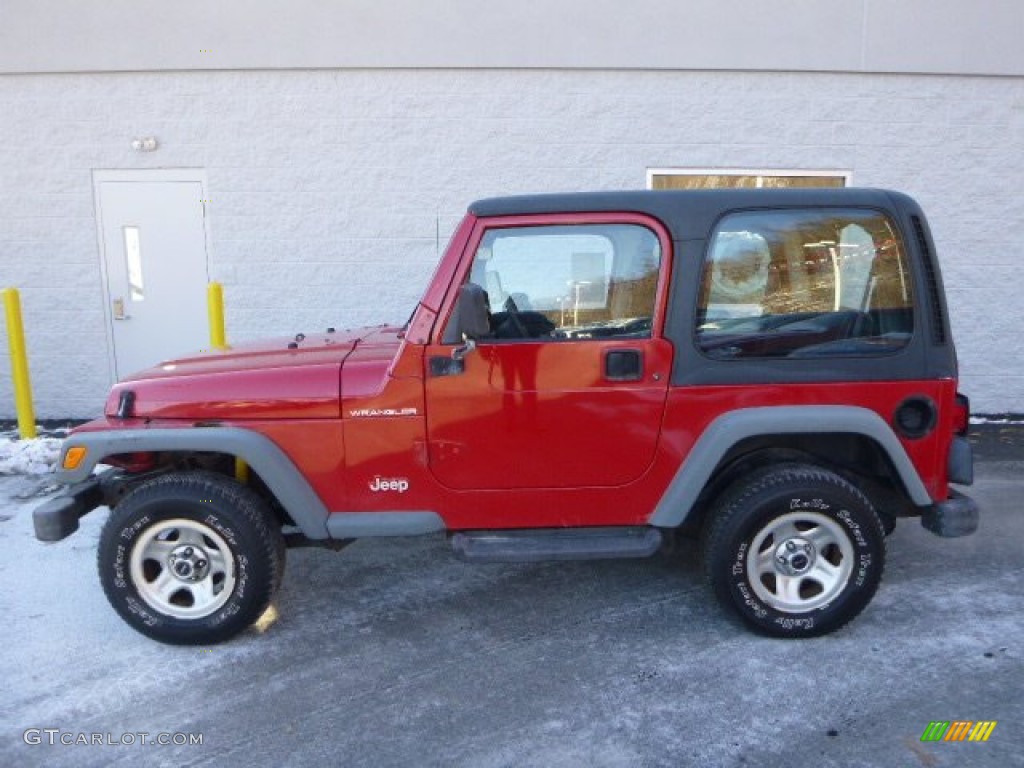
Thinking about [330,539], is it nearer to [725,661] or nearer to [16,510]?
[725,661]

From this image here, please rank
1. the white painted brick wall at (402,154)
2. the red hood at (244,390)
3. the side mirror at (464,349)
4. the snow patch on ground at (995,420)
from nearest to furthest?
1. the side mirror at (464,349)
2. the red hood at (244,390)
3. the white painted brick wall at (402,154)
4. the snow patch on ground at (995,420)

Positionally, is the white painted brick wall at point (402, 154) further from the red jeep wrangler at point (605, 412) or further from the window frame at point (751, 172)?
the red jeep wrangler at point (605, 412)

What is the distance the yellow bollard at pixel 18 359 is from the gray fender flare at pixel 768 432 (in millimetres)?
5450

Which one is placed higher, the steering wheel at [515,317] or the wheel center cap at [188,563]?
the steering wheel at [515,317]

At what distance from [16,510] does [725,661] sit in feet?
15.5

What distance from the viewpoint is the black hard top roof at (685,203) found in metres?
3.17

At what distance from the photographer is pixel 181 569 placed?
3.24 meters

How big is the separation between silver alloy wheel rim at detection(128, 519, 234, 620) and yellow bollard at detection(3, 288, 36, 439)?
11.9 feet

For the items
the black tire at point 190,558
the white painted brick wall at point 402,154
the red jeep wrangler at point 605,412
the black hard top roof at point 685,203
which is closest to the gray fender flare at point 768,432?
the red jeep wrangler at point 605,412

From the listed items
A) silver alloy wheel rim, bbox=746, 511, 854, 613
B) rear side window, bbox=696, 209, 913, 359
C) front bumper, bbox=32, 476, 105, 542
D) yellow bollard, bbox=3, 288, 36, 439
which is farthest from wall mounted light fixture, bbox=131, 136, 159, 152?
silver alloy wheel rim, bbox=746, 511, 854, 613

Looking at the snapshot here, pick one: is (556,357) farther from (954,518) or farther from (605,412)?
(954,518)

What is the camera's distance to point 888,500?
350cm

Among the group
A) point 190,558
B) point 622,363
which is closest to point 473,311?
point 622,363

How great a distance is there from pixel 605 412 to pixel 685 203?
0.99 metres
